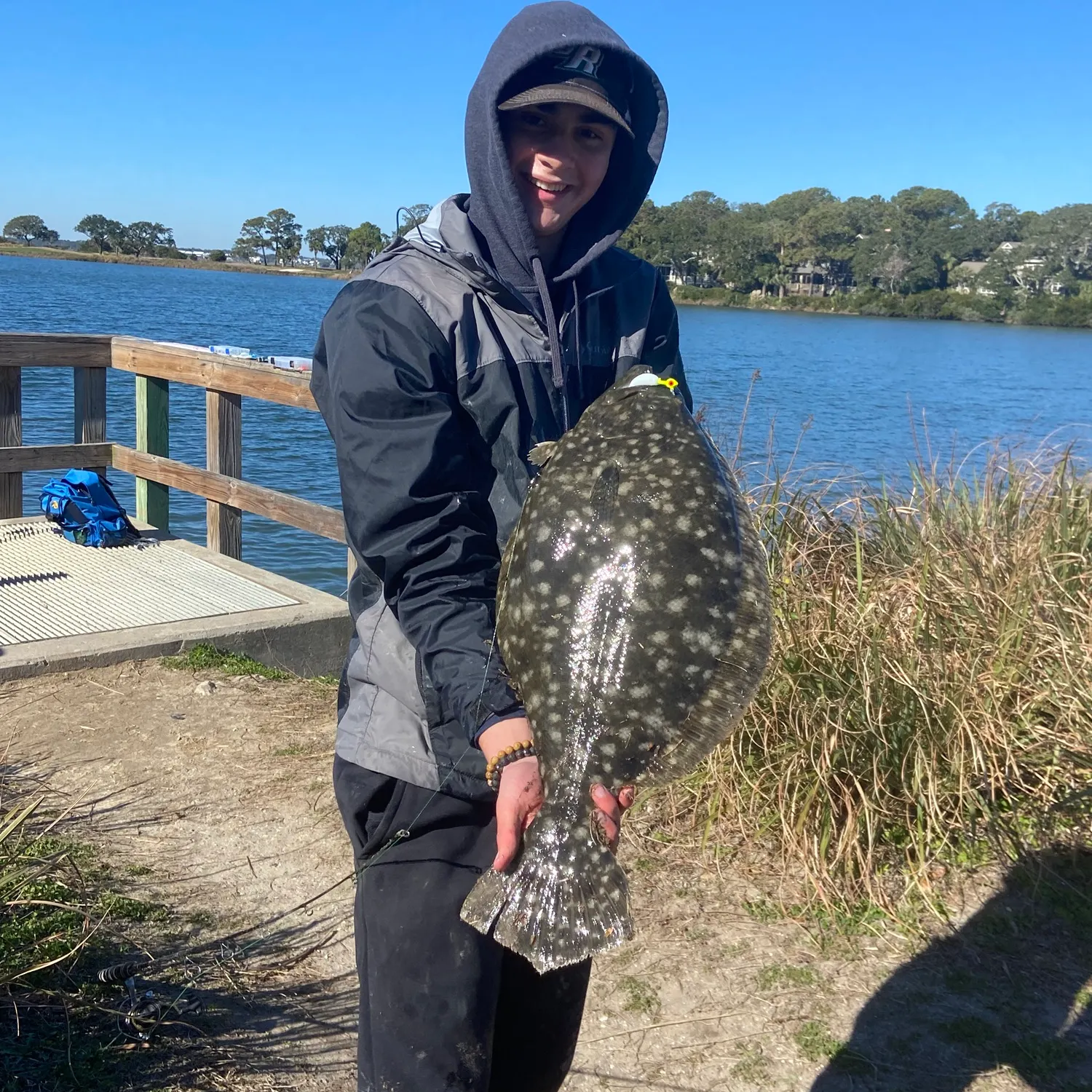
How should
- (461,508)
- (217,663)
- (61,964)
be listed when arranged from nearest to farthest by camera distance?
(461,508)
(61,964)
(217,663)

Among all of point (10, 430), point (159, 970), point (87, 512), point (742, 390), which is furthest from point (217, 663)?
point (742, 390)

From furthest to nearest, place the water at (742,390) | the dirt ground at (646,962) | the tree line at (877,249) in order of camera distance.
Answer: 1. the tree line at (877,249)
2. the water at (742,390)
3. the dirt ground at (646,962)

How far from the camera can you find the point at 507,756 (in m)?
1.83

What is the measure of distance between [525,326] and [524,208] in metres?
0.27

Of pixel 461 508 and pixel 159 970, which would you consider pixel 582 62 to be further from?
pixel 159 970

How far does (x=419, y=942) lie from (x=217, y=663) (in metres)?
3.90

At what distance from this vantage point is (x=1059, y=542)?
5.16m

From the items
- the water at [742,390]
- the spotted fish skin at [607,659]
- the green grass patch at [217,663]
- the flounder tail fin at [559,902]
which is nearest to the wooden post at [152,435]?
the green grass patch at [217,663]

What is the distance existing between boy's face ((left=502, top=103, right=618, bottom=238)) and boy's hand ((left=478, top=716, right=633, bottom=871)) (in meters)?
1.15

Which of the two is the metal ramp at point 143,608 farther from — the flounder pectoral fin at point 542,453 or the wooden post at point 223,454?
the flounder pectoral fin at point 542,453

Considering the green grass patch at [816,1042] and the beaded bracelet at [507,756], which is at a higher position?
the beaded bracelet at [507,756]

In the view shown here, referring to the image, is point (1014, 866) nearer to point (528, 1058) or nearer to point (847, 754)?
point (847, 754)

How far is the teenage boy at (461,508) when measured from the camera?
1941mm

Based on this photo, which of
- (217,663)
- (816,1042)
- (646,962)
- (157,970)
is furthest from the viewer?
(217,663)
